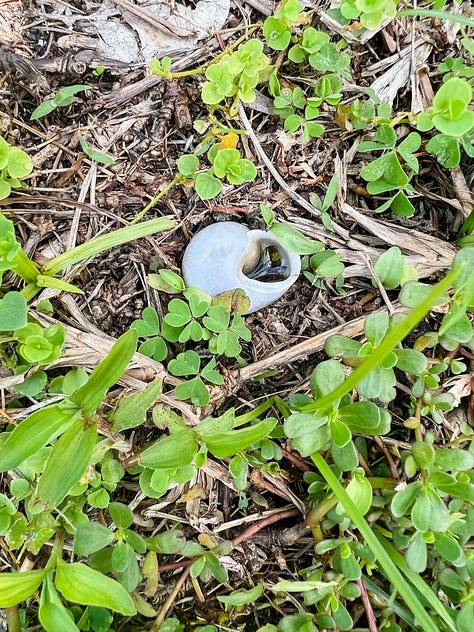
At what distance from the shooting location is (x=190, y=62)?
68.4 inches

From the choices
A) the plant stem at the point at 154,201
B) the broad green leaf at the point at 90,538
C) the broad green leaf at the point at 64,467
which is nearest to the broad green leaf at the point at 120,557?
the broad green leaf at the point at 90,538

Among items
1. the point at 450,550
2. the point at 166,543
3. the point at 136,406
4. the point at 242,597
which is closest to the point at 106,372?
the point at 136,406

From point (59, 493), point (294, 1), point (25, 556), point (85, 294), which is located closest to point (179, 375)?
point (85, 294)

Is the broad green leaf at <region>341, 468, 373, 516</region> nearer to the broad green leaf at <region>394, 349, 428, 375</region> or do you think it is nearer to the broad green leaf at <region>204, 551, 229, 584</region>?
the broad green leaf at <region>394, 349, 428, 375</region>

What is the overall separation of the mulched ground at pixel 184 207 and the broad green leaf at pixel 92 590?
29cm

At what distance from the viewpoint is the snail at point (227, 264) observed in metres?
1.65

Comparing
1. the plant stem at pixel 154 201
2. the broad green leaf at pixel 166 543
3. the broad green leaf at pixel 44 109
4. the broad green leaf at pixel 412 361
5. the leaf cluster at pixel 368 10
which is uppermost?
the leaf cluster at pixel 368 10

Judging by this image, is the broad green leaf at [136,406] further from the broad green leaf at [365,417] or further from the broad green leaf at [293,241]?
the broad green leaf at [293,241]

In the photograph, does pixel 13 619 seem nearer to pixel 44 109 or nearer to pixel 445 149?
pixel 44 109

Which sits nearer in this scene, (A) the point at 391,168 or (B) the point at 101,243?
(B) the point at 101,243

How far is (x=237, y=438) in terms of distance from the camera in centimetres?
131

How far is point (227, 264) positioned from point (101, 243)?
0.36 metres

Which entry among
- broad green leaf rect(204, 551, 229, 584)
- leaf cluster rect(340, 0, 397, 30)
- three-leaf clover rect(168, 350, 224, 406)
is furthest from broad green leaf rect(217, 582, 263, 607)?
leaf cluster rect(340, 0, 397, 30)

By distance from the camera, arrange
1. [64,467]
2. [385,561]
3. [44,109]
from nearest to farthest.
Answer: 1. [64,467]
2. [385,561]
3. [44,109]
